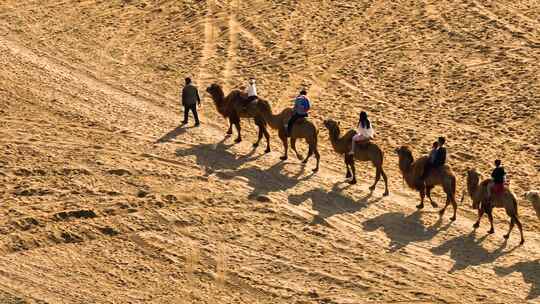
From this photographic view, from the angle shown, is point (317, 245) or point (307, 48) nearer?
point (317, 245)

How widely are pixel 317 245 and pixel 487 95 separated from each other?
10.9 m

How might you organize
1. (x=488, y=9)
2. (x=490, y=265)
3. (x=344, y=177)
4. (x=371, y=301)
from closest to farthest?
(x=371, y=301) < (x=490, y=265) < (x=344, y=177) < (x=488, y=9)

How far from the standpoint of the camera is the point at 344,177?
24.4 meters

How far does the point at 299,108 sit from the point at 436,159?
155 inches

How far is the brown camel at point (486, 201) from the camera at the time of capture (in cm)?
2142

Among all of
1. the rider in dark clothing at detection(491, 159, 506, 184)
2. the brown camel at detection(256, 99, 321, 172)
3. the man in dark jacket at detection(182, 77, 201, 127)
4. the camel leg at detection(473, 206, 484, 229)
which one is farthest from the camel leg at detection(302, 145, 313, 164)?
the rider in dark clothing at detection(491, 159, 506, 184)

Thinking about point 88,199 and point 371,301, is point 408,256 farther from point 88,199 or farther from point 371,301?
point 88,199

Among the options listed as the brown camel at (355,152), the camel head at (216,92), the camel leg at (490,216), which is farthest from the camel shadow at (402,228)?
the camel head at (216,92)

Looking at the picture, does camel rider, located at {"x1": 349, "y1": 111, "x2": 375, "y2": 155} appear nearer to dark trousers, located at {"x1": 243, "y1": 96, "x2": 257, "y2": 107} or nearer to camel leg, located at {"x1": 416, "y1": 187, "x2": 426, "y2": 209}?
camel leg, located at {"x1": 416, "y1": 187, "x2": 426, "y2": 209}

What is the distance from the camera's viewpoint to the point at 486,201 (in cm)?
2175

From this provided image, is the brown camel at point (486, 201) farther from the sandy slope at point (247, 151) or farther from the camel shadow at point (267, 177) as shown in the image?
the camel shadow at point (267, 177)

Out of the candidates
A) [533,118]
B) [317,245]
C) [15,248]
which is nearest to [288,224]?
[317,245]

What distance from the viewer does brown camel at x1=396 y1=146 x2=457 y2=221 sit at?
73.1 feet

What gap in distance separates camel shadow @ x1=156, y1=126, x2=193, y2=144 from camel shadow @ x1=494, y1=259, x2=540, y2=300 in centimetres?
975
